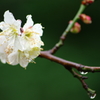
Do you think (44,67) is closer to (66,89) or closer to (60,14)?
(66,89)

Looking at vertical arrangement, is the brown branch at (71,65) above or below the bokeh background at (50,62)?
above

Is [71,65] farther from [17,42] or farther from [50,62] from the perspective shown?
[50,62]

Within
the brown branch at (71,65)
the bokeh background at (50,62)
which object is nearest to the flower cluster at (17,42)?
the brown branch at (71,65)

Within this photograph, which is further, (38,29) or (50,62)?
(50,62)

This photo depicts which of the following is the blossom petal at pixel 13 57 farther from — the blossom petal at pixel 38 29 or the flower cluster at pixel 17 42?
the blossom petal at pixel 38 29

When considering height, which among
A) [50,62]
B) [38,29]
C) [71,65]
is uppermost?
[38,29]

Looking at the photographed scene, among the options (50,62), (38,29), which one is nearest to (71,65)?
(38,29)
